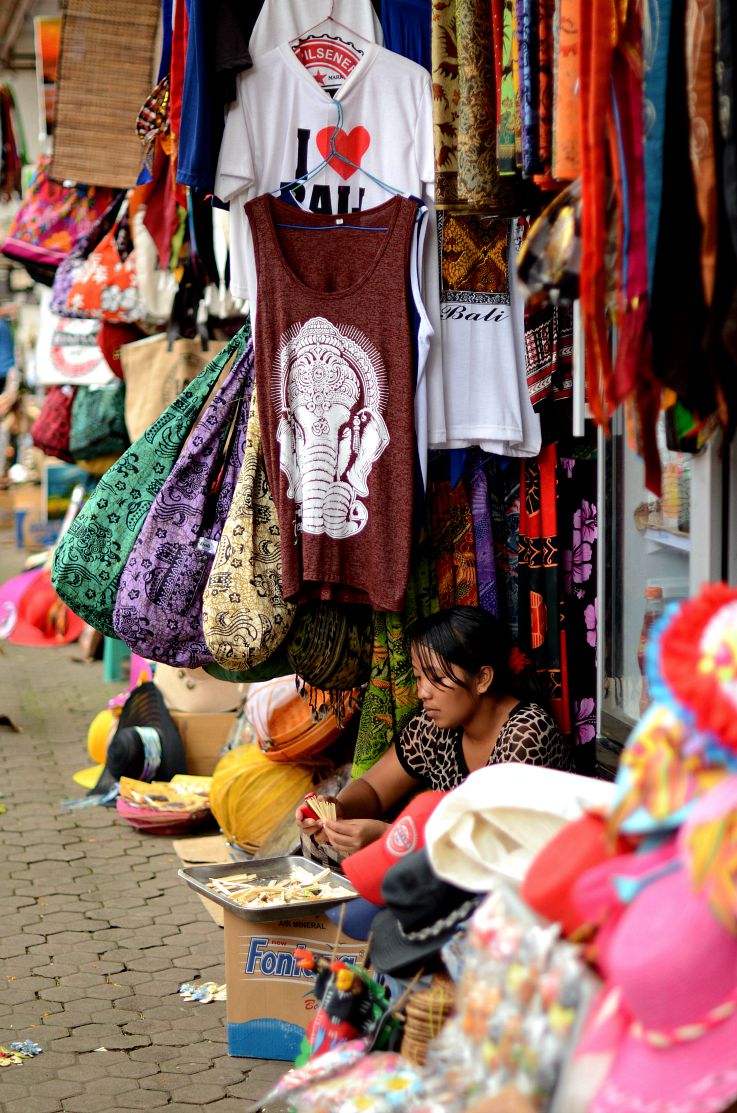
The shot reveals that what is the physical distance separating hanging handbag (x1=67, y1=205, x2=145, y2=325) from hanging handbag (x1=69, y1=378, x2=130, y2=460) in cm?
78

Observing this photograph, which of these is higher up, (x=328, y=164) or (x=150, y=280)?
(x=328, y=164)

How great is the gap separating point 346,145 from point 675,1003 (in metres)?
2.44

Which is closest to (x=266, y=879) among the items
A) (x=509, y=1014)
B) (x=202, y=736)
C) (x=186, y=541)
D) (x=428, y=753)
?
(x=428, y=753)

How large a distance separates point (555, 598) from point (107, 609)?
127 cm

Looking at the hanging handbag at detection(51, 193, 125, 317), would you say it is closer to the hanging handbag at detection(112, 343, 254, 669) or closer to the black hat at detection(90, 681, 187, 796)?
the black hat at detection(90, 681, 187, 796)

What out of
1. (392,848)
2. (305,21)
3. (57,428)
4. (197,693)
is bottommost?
(197,693)

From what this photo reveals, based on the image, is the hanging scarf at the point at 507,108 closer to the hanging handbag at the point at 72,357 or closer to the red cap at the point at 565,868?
the red cap at the point at 565,868

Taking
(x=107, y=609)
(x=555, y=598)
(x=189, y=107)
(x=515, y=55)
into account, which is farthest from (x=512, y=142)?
(x=107, y=609)

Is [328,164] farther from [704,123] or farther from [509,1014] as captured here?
[509,1014]

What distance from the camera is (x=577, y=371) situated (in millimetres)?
2746

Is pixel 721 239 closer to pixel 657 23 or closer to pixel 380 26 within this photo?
pixel 657 23

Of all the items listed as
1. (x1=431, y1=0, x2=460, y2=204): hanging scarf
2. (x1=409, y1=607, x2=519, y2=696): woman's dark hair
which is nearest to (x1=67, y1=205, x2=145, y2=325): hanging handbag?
(x1=431, y1=0, x2=460, y2=204): hanging scarf

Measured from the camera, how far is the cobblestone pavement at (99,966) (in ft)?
10.4

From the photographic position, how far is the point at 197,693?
219 inches
